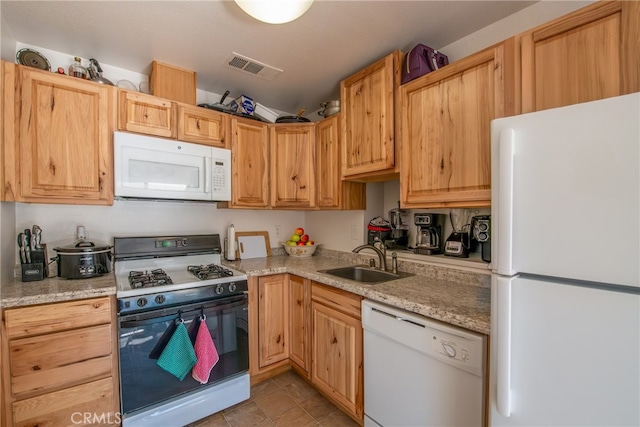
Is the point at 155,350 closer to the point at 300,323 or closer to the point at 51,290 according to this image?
the point at 51,290

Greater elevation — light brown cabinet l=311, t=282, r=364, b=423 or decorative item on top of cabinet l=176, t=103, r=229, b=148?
decorative item on top of cabinet l=176, t=103, r=229, b=148

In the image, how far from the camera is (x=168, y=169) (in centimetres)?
196

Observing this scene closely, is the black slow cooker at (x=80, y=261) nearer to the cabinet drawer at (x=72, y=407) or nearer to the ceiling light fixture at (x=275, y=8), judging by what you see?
the cabinet drawer at (x=72, y=407)

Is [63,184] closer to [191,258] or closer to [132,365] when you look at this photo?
[191,258]

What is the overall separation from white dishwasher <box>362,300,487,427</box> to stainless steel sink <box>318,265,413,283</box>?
519 mm

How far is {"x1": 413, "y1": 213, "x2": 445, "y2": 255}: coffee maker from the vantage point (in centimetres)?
187

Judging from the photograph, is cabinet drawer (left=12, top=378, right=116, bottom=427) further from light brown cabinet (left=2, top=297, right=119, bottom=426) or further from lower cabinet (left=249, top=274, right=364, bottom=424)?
lower cabinet (left=249, top=274, right=364, bottom=424)

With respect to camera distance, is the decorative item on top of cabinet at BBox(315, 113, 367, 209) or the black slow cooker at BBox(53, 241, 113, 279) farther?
the decorative item on top of cabinet at BBox(315, 113, 367, 209)

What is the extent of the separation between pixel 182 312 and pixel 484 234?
1.85m

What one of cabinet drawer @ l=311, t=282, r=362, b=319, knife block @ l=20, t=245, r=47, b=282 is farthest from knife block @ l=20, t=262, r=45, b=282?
cabinet drawer @ l=311, t=282, r=362, b=319

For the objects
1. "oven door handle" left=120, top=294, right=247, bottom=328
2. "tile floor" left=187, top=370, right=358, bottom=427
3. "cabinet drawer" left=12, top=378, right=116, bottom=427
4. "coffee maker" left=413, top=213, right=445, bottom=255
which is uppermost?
"coffee maker" left=413, top=213, right=445, bottom=255

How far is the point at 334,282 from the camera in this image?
173 centimetres

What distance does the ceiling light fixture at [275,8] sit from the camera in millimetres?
1231

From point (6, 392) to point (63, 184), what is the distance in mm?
1098
